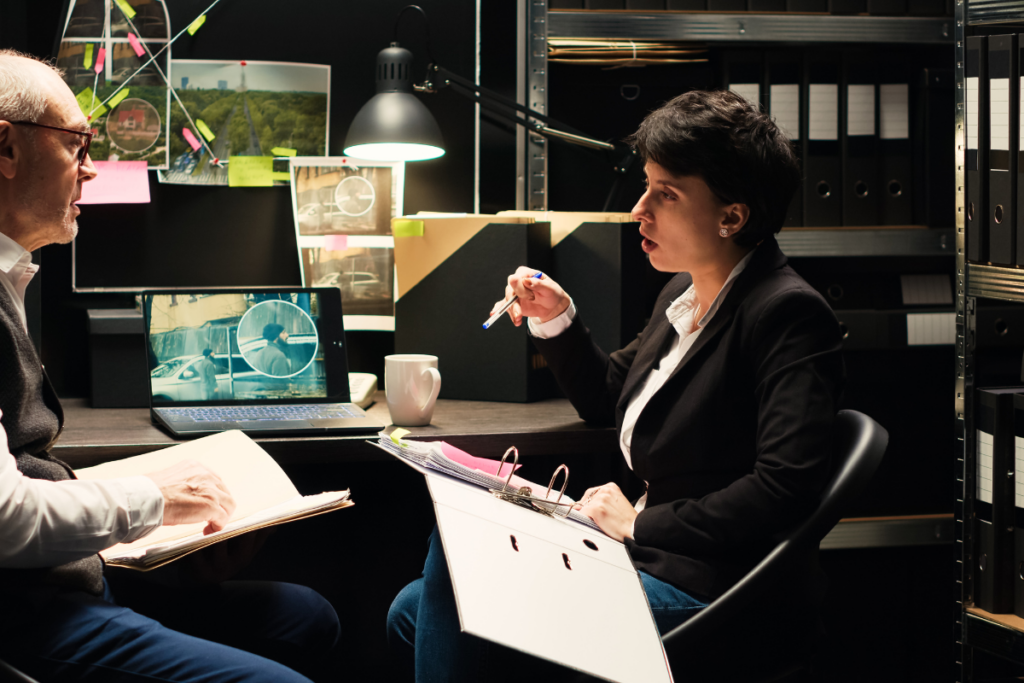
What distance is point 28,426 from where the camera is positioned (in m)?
1.13

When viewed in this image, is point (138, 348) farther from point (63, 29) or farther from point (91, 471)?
point (63, 29)

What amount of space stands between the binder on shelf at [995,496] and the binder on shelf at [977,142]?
11.1 inches

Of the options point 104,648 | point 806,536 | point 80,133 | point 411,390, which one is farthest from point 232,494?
point 806,536

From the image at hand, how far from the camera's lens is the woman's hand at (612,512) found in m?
1.24

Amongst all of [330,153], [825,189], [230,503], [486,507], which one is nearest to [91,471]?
[230,503]

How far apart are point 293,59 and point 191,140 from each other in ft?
0.97

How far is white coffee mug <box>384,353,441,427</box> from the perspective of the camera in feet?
5.01

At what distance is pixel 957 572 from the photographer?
5.56ft

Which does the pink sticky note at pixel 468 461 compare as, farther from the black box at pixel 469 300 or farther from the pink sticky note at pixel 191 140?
the pink sticky note at pixel 191 140

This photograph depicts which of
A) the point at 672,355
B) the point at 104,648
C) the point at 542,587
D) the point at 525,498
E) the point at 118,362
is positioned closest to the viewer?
the point at 542,587

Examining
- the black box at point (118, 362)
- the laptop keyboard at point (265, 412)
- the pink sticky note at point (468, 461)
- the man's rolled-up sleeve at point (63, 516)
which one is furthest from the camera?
the black box at point (118, 362)

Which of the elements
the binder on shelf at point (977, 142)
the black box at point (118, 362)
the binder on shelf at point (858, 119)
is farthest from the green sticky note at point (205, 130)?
the binder on shelf at point (977, 142)

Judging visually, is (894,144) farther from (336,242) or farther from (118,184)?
(118,184)

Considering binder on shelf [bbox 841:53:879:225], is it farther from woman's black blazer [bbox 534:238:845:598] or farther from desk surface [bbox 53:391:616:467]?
desk surface [bbox 53:391:616:467]
